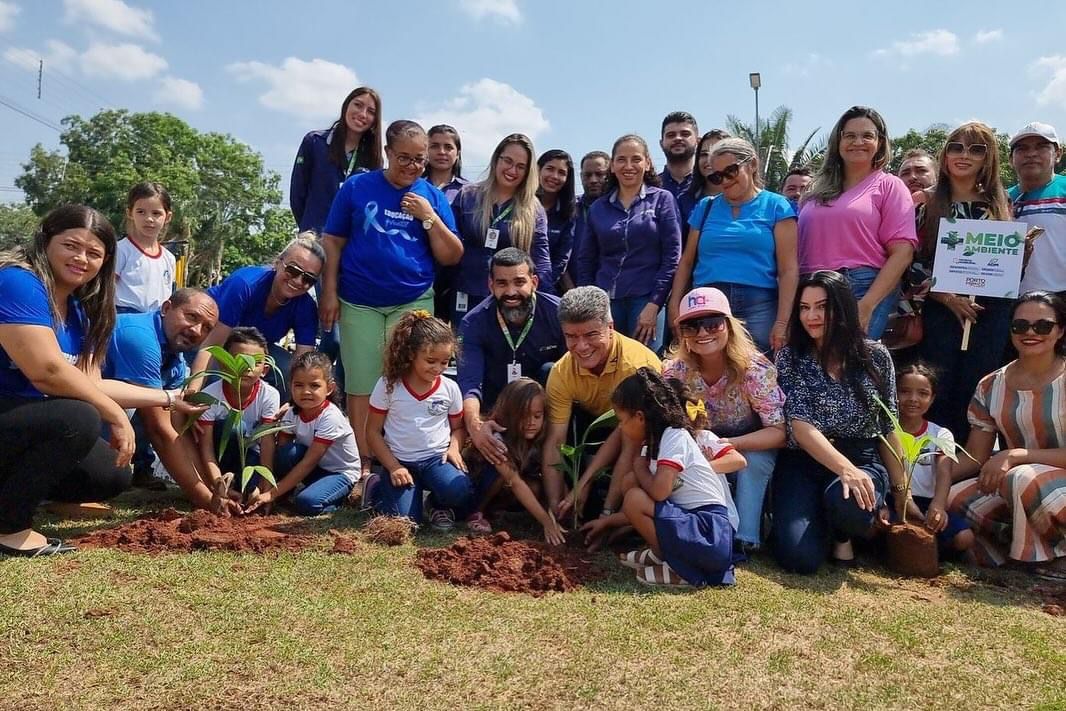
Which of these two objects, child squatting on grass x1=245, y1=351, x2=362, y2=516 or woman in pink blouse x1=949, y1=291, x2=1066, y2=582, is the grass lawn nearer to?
woman in pink blouse x1=949, y1=291, x2=1066, y2=582

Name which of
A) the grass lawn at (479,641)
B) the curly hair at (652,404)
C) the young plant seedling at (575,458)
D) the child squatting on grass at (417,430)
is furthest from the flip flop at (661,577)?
the child squatting on grass at (417,430)

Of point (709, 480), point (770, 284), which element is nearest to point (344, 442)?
point (709, 480)

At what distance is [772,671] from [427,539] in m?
2.32

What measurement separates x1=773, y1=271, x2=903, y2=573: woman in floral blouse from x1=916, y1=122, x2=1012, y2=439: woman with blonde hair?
4.25 ft

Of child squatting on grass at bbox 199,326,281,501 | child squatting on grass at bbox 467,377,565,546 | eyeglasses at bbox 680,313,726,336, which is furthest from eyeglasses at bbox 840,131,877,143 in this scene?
child squatting on grass at bbox 199,326,281,501

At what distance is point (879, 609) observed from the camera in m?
3.77

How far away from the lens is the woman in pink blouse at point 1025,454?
4.34 m

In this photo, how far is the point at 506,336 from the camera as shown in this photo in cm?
559

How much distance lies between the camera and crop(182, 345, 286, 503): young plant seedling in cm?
483

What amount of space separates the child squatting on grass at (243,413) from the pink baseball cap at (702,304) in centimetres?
269

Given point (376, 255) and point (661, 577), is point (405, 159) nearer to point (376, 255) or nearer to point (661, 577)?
point (376, 255)

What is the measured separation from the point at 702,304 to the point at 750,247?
119cm

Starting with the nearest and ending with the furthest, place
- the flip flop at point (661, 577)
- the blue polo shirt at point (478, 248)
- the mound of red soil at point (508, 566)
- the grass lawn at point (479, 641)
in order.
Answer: the grass lawn at point (479, 641), the mound of red soil at point (508, 566), the flip flop at point (661, 577), the blue polo shirt at point (478, 248)

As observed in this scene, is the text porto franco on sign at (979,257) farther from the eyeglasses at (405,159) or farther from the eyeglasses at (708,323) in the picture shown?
the eyeglasses at (405,159)
